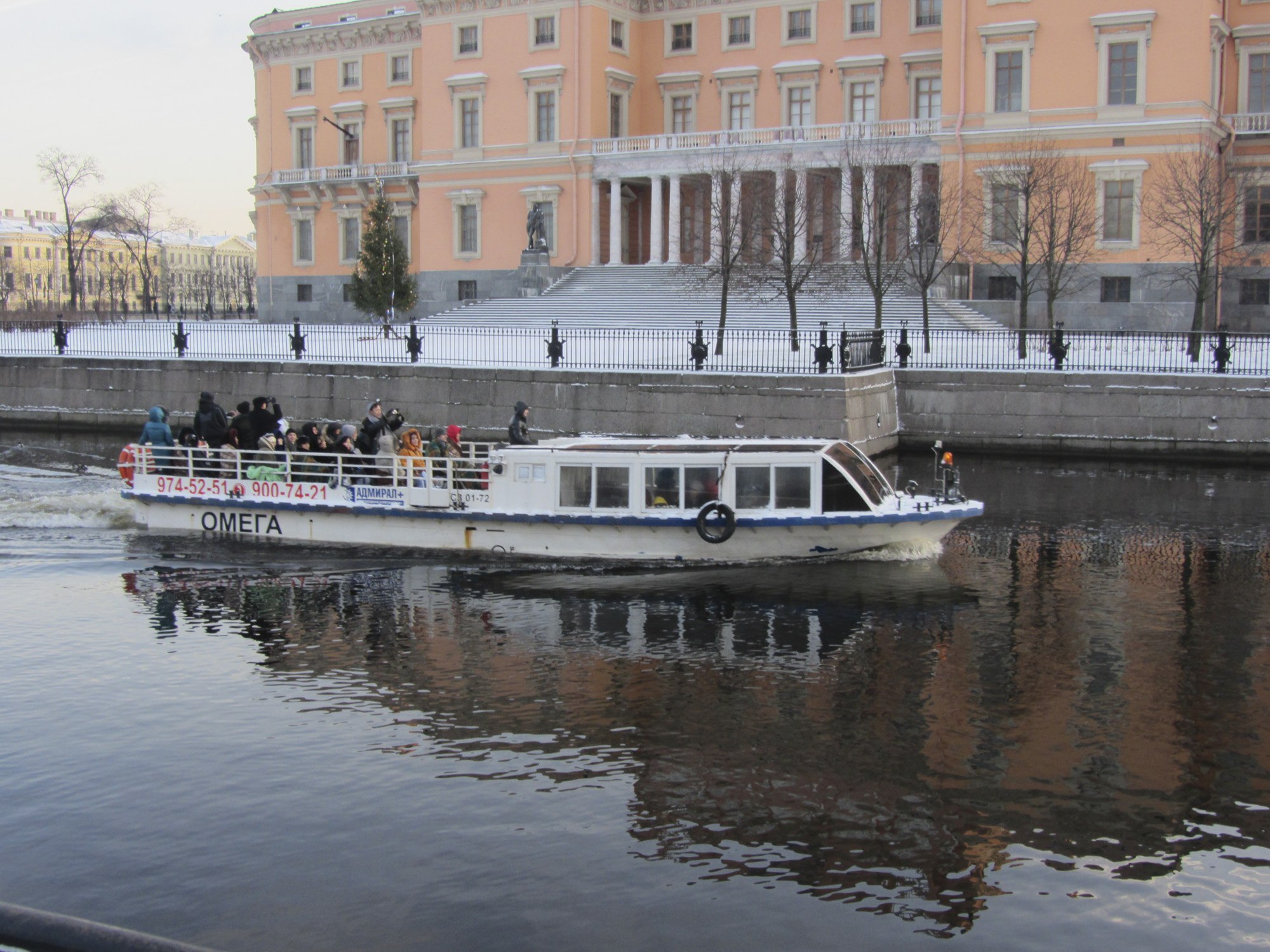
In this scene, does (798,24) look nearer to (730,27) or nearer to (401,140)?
(730,27)

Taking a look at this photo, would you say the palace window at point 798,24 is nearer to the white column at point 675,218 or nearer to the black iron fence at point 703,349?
the white column at point 675,218

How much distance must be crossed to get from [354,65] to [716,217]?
96.5 ft

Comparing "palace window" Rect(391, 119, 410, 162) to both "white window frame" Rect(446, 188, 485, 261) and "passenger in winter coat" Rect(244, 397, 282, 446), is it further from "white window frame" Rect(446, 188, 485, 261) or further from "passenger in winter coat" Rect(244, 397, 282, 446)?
"passenger in winter coat" Rect(244, 397, 282, 446)

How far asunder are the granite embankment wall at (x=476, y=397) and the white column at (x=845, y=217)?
1638 cm

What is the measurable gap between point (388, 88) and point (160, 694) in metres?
57.9

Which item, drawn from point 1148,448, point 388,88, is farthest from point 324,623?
point 388,88

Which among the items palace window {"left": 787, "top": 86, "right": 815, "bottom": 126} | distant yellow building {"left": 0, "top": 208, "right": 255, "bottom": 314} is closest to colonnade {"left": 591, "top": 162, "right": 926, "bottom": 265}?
palace window {"left": 787, "top": 86, "right": 815, "bottom": 126}

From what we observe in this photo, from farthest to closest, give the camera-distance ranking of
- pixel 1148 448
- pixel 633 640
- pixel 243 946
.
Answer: pixel 1148 448, pixel 633 640, pixel 243 946

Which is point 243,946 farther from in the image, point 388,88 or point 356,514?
point 388,88

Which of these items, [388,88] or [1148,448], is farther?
[388,88]

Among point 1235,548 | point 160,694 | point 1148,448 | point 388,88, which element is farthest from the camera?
point 388,88

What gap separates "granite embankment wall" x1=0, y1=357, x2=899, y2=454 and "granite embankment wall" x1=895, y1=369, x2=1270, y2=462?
108cm

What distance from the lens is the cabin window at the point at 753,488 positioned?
18.7 meters

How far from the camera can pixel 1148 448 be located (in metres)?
30.2
